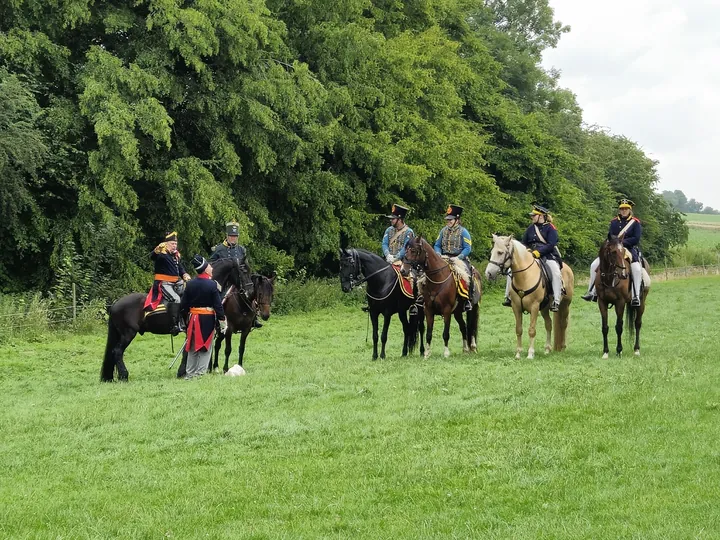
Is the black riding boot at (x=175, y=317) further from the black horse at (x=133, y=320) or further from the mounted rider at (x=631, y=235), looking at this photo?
the mounted rider at (x=631, y=235)

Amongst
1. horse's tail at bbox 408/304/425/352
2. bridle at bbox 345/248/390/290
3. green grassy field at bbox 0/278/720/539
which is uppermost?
bridle at bbox 345/248/390/290

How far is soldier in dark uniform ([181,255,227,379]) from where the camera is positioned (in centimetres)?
1655

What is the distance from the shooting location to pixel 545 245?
60.8 feet

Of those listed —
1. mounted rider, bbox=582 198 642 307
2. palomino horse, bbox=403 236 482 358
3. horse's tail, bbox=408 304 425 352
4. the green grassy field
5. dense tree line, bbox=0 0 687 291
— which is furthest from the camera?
dense tree line, bbox=0 0 687 291

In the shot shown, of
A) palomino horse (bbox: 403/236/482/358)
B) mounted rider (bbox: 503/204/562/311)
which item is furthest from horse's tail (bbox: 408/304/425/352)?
mounted rider (bbox: 503/204/562/311)

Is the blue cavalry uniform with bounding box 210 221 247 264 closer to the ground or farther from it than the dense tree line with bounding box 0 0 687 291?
closer to the ground

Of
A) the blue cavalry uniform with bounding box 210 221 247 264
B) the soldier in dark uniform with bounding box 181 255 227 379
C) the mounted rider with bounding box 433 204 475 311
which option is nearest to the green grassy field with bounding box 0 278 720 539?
the soldier in dark uniform with bounding box 181 255 227 379

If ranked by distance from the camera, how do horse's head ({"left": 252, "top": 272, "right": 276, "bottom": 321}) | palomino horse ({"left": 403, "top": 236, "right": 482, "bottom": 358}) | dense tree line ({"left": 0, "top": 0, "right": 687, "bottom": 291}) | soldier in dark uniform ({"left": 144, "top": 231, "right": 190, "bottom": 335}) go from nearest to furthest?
palomino horse ({"left": 403, "top": 236, "right": 482, "bottom": 358}), soldier in dark uniform ({"left": 144, "top": 231, "right": 190, "bottom": 335}), horse's head ({"left": 252, "top": 272, "right": 276, "bottom": 321}), dense tree line ({"left": 0, "top": 0, "right": 687, "bottom": 291})

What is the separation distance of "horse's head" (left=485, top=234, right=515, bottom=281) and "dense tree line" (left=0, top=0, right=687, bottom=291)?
13341 mm

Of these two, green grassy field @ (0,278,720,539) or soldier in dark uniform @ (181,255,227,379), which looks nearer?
green grassy field @ (0,278,720,539)

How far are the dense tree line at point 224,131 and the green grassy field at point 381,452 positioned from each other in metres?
11.3

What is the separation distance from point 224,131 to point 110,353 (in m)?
14.9

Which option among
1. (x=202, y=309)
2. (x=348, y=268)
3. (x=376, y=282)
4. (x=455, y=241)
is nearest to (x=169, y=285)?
(x=202, y=309)

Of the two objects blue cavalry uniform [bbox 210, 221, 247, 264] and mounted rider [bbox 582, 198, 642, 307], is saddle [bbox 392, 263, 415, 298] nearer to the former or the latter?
blue cavalry uniform [bbox 210, 221, 247, 264]
